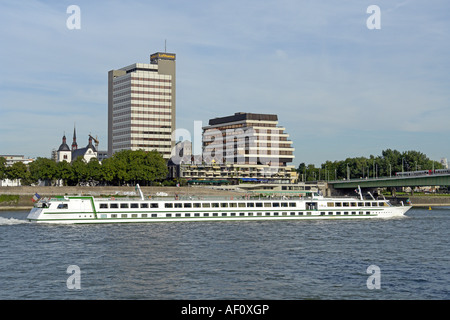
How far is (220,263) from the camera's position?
4259cm

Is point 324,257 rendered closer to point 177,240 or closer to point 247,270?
point 247,270

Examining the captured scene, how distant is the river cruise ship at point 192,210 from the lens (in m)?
73.8

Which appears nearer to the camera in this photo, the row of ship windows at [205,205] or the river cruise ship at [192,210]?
the river cruise ship at [192,210]

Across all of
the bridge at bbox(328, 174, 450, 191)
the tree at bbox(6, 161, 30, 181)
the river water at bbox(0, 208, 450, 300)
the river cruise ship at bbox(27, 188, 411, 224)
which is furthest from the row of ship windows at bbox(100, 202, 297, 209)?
the tree at bbox(6, 161, 30, 181)

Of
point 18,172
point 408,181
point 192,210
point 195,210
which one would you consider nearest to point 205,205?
point 195,210

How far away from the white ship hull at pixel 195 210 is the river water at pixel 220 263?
4451 millimetres

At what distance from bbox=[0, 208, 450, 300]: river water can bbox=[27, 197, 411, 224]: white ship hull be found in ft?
14.6

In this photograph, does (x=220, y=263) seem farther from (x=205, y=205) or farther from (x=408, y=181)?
(x=408, y=181)

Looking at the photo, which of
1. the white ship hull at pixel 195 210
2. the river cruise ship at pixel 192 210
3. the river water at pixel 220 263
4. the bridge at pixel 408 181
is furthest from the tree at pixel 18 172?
the river water at pixel 220 263

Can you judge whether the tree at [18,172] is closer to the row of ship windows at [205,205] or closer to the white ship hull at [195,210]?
the white ship hull at [195,210]

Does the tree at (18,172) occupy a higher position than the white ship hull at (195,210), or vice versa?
the tree at (18,172)

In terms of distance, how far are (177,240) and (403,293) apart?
92.6 feet

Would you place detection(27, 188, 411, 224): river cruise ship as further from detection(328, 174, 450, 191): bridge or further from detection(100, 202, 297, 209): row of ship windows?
detection(328, 174, 450, 191): bridge

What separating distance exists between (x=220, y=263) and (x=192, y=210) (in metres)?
37.6
